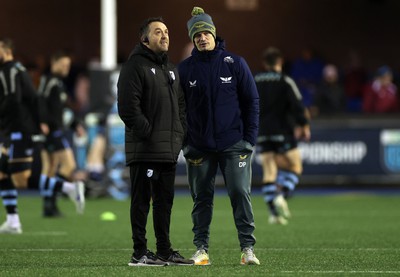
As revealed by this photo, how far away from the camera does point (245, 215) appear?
10.8 m

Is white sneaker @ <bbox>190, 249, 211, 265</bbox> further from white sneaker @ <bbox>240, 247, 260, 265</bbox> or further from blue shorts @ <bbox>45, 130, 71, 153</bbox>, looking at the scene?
blue shorts @ <bbox>45, 130, 71, 153</bbox>

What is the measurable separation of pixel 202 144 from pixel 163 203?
674 millimetres

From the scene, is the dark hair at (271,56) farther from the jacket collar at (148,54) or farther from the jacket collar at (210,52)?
the jacket collar at (148,54)

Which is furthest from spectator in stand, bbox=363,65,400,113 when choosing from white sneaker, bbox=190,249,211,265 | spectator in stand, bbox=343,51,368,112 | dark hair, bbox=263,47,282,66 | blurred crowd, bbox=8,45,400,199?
white sneaker, bbox=190,249,211,265

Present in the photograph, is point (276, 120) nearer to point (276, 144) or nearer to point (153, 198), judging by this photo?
point (276, 144)

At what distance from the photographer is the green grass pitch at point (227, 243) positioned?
10438 millimetres

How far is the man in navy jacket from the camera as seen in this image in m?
10.8

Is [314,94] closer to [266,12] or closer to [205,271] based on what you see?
[266,12]

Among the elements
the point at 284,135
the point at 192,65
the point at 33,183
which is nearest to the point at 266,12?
the point at 33,183

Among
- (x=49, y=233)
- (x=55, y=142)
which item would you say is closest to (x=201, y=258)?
(x=49, y=233)

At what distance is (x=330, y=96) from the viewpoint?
86.3 feet

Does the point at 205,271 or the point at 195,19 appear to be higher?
the point at 195,19

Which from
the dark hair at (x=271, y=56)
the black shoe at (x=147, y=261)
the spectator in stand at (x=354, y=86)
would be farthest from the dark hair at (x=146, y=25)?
the spectator in stand at (x=354, y=86)

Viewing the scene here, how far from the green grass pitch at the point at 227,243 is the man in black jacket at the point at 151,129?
426 millimetres
